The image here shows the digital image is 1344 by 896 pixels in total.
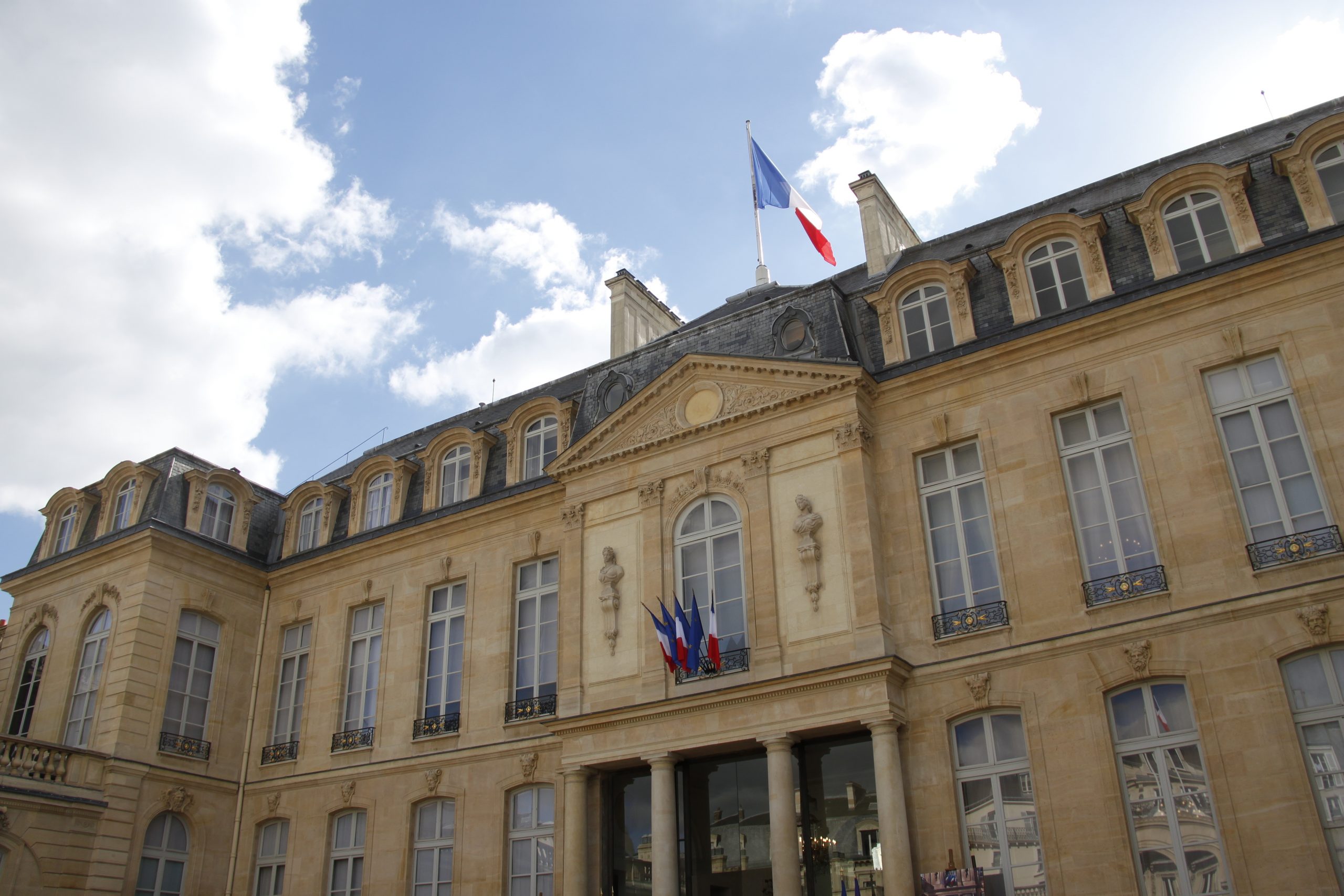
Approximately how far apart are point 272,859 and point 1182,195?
17.6 m

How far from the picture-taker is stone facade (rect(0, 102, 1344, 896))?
13297 millimetres

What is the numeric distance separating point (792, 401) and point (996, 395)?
9.24ft

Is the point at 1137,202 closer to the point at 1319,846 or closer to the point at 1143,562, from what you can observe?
the point at 1143,562

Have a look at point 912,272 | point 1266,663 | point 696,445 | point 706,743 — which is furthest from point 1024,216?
point 706,743

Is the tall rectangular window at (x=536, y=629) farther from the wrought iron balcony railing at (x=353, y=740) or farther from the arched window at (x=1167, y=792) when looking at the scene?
the arched window at (x=1167, y=792)

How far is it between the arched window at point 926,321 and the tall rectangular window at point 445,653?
28.4 feet

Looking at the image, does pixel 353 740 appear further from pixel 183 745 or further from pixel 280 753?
pixel 183 745

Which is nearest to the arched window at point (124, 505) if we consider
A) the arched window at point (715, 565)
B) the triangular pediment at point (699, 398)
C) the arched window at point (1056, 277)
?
the triangular pediment at point (699, 398)

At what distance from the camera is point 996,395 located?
15656 millimetres

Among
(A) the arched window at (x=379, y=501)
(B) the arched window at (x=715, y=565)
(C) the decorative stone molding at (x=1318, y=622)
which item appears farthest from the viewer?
(A) the arched window at (x=379, y=501)

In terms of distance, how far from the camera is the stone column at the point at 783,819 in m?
13.9

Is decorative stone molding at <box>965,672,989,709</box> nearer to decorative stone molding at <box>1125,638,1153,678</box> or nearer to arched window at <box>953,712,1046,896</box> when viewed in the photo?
arched window at <box>953,712,1046,896</box>

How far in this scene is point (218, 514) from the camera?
22297mm

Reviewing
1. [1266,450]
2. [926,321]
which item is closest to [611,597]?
[926,321]
